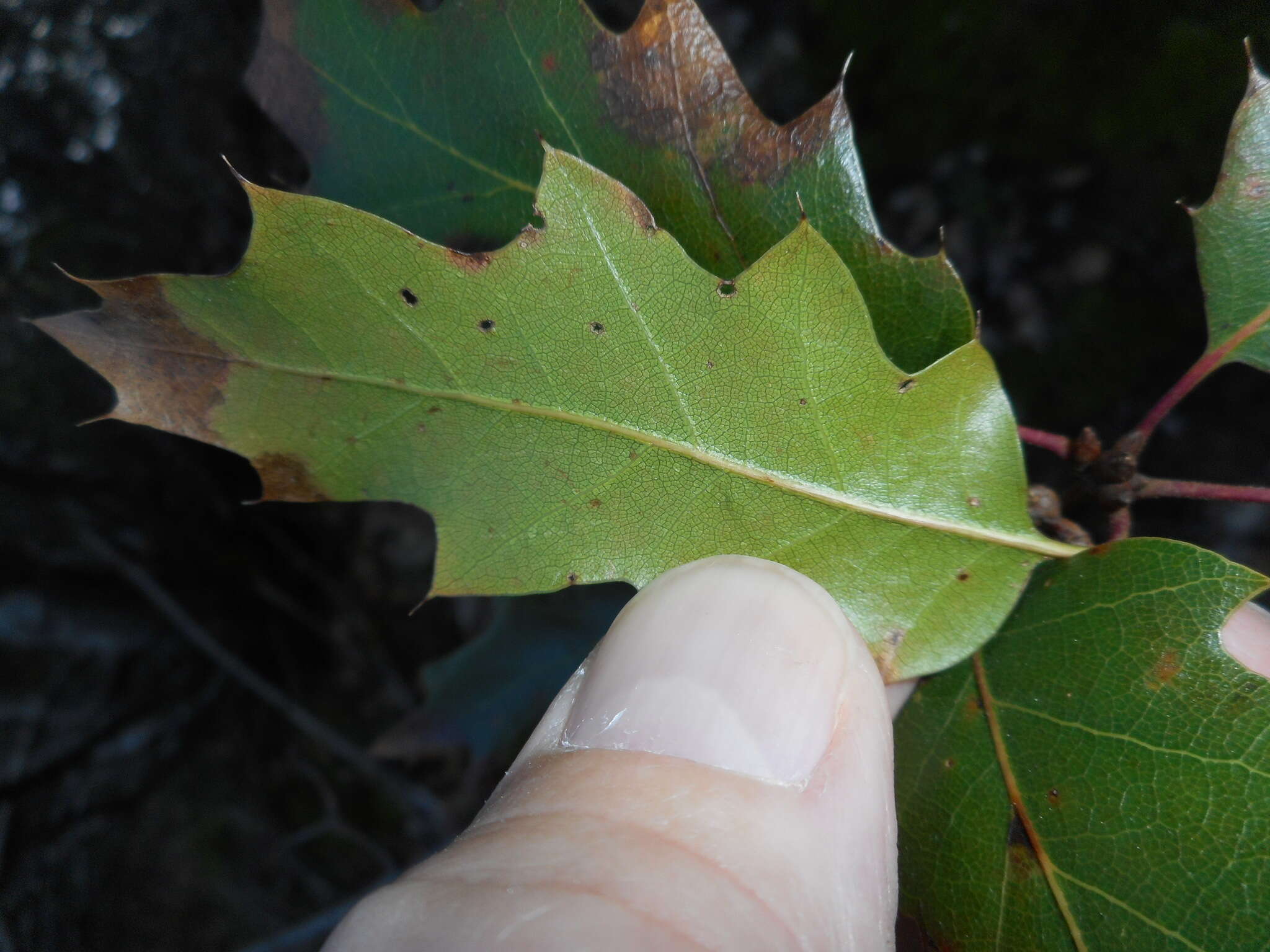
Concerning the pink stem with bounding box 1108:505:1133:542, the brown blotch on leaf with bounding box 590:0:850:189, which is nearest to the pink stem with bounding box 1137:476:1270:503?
the pink stem with bounding box 1108:505:1133:542

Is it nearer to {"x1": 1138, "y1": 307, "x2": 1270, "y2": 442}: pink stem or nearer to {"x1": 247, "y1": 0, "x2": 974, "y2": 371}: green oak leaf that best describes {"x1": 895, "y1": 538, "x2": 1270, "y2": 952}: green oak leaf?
{"x1": 1138, "y1": 307, "x2": 1270, "y2": 442}: pink stem

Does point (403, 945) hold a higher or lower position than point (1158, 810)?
higher

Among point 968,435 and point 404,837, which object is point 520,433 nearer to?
point 968,435

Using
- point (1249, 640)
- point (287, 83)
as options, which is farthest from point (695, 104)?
point (1249, 640)

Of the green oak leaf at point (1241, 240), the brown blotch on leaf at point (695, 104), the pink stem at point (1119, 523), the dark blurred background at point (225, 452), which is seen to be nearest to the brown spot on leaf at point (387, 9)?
the brown blotch on leaf at point (695, 104)

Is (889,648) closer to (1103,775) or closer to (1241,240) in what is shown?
(1103,775)

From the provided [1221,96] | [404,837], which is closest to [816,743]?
[1221,96]
